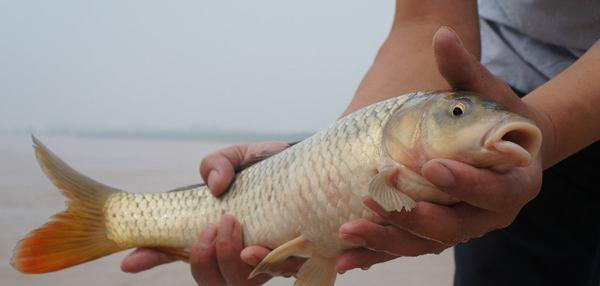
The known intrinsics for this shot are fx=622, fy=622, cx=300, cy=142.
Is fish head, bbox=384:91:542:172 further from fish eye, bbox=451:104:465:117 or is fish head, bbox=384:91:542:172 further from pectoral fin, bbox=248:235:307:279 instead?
pectoral fin, bbox=248:235:307:279

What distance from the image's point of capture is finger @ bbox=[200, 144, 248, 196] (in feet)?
5.82

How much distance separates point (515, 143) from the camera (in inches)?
41.9

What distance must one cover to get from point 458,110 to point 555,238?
942 mm

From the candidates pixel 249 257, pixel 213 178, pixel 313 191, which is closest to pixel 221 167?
pixel 213 178

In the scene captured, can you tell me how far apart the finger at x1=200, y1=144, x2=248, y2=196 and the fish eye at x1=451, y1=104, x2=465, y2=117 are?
0.79 metres

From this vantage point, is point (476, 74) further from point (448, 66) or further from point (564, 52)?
point (564, 52)

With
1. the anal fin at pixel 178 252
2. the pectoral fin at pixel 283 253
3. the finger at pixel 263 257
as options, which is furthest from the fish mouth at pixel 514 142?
the anal fin at pixel 178 252

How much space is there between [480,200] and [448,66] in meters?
0.24

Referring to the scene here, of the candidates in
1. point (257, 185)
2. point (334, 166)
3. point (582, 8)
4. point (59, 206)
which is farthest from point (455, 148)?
point (59, 206)

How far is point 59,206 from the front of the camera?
5.16m

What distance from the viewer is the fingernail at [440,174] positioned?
1068 millimetres

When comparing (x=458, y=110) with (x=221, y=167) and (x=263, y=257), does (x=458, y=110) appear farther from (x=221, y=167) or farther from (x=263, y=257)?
(x=221, y=167)

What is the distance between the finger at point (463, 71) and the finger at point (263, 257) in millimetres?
694

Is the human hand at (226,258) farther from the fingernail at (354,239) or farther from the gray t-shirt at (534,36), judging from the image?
the gray t-shirt at (534,36)
